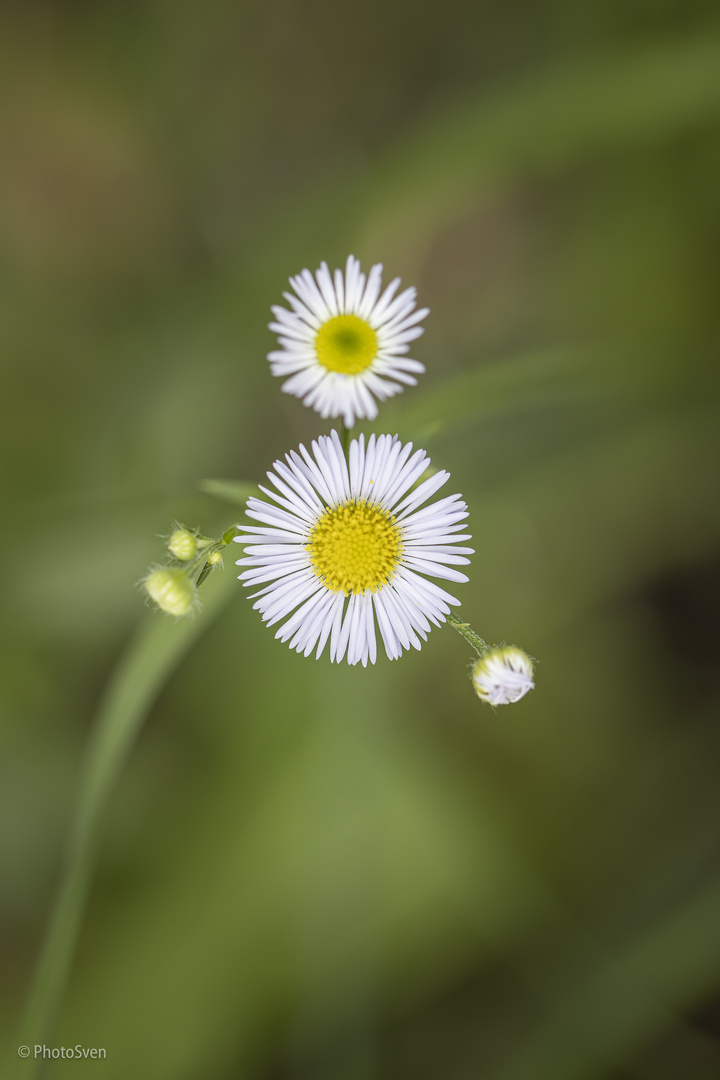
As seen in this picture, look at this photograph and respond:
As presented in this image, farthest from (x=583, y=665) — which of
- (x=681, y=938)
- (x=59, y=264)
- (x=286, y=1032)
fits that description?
(x=59, y=264)

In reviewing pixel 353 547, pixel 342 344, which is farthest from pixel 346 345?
pixel 353 547

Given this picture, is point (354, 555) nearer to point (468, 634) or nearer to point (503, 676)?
point (468, 634)

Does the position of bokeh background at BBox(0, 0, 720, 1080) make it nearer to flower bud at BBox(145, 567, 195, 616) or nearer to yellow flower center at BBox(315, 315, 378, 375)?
yellow flower center at BBox(315, 315, 378, 375)

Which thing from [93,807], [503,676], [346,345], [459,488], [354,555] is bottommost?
[93,807]

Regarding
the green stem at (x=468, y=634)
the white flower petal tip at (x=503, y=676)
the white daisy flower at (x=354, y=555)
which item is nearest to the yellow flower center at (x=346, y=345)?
the white daisy flower at (x=354, y=555)

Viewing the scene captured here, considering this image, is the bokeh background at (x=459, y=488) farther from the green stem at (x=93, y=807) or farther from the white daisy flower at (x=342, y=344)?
the white daisy flower at (x=342, y=344)

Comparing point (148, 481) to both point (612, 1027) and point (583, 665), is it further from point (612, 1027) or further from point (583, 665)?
point (612, 1027)
